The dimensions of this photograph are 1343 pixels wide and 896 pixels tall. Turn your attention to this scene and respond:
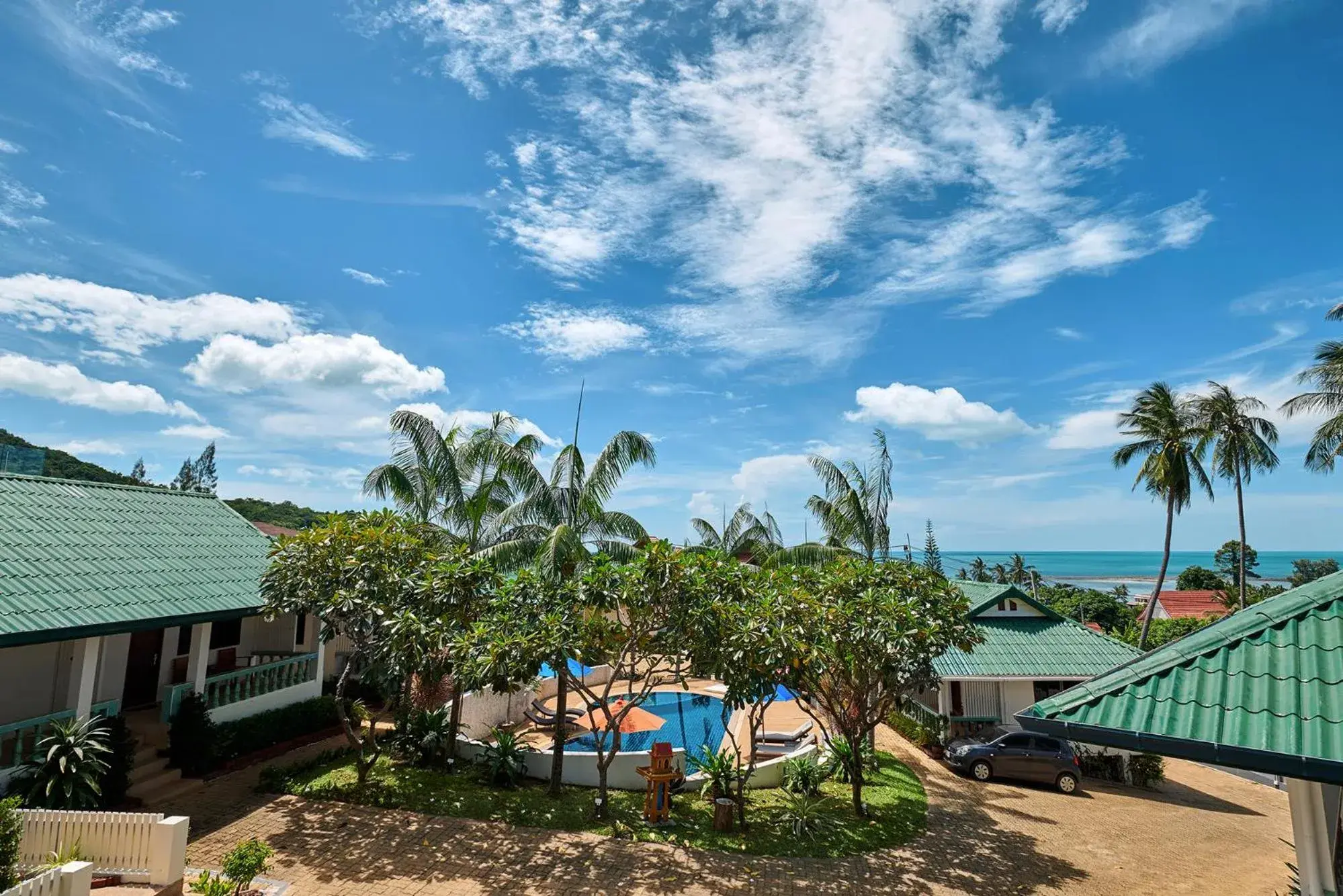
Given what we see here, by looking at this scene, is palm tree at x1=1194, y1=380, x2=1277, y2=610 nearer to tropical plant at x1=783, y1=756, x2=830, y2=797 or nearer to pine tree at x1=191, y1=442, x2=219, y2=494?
tropical plant at x1=783, y1=756, x2=830, y2=797

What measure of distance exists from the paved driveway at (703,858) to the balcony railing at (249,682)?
183 centimetres

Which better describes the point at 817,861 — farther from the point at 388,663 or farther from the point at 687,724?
the point at 687,724

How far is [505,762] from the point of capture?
1474 centimetres

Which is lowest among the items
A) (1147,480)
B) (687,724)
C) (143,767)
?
(687,724)

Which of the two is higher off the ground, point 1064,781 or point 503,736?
point 503,736

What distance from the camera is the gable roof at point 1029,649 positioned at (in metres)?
20.8

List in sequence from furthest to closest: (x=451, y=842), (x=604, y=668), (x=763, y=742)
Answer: (x=604, y=668)
(x=763, y=742)
(x=451, y=842)

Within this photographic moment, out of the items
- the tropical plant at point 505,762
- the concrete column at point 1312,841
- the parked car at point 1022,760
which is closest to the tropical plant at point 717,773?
the tropical plant at point 505,762

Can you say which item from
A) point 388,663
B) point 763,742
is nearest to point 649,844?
point 388,663

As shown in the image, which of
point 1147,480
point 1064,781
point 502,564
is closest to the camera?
point 502,564

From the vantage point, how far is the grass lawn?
1266 centimetres

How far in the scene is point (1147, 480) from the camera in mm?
34562

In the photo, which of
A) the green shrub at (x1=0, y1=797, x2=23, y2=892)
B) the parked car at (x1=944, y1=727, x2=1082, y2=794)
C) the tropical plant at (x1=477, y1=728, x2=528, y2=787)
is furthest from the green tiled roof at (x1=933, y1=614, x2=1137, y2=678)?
the green shrub at (x1=0, y1=797, x2=23, y2=892)

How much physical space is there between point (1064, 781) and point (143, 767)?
69.0 ft
